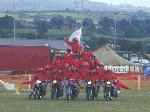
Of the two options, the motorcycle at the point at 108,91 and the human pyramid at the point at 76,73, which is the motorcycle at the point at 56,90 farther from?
the motorcycle at the point at 108,91

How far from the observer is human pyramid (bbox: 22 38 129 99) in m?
37.0

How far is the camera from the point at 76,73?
36938 millimetres

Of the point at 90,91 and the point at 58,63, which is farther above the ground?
the point at 58,63

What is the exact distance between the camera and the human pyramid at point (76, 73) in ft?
121

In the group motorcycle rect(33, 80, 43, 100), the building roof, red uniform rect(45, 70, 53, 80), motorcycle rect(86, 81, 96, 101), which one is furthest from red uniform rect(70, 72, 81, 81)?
the building roof

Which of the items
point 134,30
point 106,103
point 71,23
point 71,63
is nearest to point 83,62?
point 71,63

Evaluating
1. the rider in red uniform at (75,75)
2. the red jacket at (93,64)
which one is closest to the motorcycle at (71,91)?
the rider in red uniform at (75,75)

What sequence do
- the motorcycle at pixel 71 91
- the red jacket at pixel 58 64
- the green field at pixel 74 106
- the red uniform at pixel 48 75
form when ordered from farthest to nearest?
the red jacket at pixel 58 64 < the red uniform at pixel 48 75 < the motorcycle at pixel 71 91 < the green field at pixel 74 106

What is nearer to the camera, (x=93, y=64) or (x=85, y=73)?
(x=85, y=73)

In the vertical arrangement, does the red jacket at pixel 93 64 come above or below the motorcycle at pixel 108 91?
above

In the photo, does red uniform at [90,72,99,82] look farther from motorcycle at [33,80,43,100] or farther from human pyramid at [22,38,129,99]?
motorcycle at [33,80,43,100]

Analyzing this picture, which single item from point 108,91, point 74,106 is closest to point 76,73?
point 108,91

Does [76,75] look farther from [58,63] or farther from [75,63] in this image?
[58,63]

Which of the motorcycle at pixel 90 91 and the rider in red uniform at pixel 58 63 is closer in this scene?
the motorcycle at pixel 90 91
